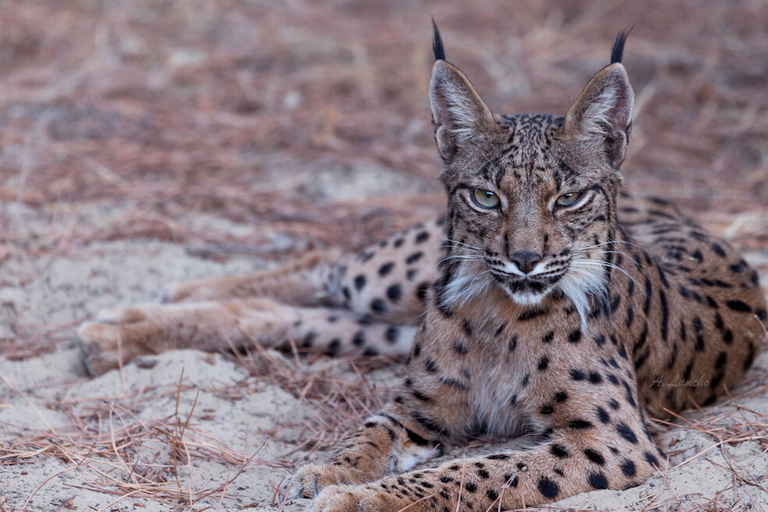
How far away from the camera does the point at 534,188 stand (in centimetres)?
316

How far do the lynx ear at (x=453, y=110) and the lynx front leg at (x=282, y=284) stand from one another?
1.93 metres

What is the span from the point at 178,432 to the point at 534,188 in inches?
67.4

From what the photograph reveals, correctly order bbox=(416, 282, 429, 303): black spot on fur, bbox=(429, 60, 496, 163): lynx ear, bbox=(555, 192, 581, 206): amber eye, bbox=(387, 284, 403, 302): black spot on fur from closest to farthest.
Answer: bbox=(555, 192, 581, 206): amber eye → bbox=(429, 60, 496, 163): lynx ear → bbox=(416, 282, 429, 303): black spot on fur → bbox=(387, 284, 403, 302): black spot on fur

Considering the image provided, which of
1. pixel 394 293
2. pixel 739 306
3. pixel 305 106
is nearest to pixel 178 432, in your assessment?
pixel 394 293

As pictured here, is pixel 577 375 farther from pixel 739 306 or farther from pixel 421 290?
pixel 421 290

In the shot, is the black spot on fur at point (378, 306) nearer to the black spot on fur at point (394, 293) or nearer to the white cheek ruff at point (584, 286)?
the black spot on fur at point (394, 293)

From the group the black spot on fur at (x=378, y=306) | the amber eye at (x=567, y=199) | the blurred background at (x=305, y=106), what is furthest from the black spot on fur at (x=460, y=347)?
the blurred background at (x=305, y=106)

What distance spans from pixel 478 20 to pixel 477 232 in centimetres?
738

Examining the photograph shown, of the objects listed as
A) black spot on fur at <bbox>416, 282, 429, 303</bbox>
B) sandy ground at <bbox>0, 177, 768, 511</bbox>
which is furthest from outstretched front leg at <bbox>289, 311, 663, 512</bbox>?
black spot on fur at <bbox>416, 282, 429, 303</bbox>

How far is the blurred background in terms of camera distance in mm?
6047

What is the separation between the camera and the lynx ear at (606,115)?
3199 mm

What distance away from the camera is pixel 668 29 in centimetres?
952

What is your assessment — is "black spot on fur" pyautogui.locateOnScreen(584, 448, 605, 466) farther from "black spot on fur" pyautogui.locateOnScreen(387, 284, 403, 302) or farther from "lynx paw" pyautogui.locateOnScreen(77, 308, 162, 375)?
"lynx paw" pyautogui.locateOnScreen(77, 308, 162, 375)

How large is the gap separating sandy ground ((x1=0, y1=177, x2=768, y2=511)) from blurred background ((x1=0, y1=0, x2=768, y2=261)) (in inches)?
50.1
